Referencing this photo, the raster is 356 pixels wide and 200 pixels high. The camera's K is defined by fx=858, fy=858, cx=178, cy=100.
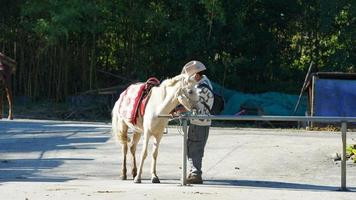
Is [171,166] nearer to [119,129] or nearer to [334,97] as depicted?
[119,129]

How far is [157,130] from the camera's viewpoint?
13547 millimetres

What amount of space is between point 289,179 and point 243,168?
4.66 feet

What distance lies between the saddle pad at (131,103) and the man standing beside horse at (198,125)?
997 mm

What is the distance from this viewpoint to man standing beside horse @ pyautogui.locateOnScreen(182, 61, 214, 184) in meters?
13.3

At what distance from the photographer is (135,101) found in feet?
46.3

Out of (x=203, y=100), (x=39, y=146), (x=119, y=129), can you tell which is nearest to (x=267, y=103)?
(x=39, y=146)

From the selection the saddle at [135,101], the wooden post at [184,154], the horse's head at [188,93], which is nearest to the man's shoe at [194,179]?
the wooden post at [184,154]

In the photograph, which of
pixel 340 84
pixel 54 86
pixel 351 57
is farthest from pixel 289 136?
pixel 54 86

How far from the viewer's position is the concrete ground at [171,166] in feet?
39.5

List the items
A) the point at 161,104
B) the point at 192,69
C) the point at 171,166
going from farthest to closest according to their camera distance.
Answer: the point at 171,166, the point at 161,104, the point at 192,69

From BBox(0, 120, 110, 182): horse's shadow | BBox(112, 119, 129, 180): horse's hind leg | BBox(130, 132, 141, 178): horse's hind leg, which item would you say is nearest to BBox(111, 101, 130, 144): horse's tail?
BBox(112, 119, 129, 180): horse's hind leg

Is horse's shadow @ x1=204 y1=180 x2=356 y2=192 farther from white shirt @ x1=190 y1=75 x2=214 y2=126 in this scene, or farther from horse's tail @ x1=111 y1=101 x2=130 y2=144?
horse's tail @ x1=111 y1=101 x2=130 y2=144

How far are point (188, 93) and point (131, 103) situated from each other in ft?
4.86

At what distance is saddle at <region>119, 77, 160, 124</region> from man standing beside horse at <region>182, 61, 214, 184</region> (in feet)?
2.93
